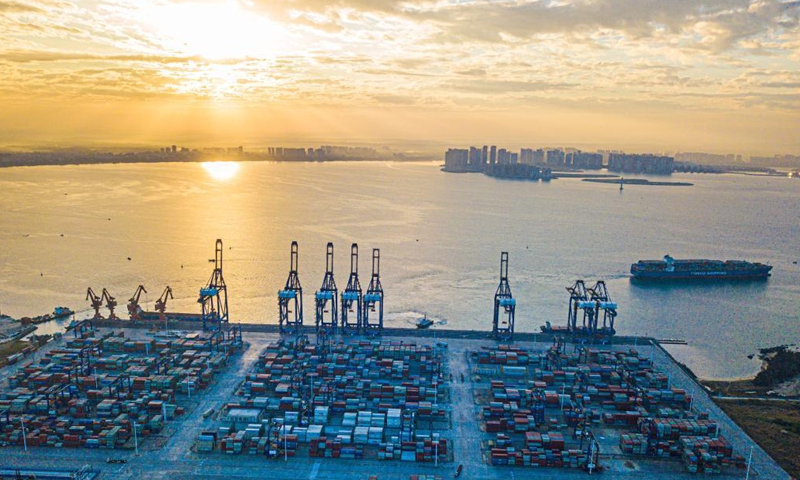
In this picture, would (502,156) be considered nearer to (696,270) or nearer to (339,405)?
(696,270)

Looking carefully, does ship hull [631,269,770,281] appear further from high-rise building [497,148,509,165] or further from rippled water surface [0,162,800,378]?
high-rise building [497,148,509,165]

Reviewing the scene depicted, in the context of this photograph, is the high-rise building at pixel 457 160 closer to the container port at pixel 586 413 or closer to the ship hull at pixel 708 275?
the ship hull at pixel 708 275

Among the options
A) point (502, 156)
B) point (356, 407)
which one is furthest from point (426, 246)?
point (502, 156)

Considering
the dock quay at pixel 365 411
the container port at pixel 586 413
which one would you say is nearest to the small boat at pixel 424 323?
the dock quay at pixel 365 411

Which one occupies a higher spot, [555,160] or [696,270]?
[555,160]

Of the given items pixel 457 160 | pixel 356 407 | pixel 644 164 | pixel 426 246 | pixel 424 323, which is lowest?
pixel 356 407

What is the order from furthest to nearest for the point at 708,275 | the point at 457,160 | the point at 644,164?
the point at 644,164 → the point at 457,160 → the point at 708,275
